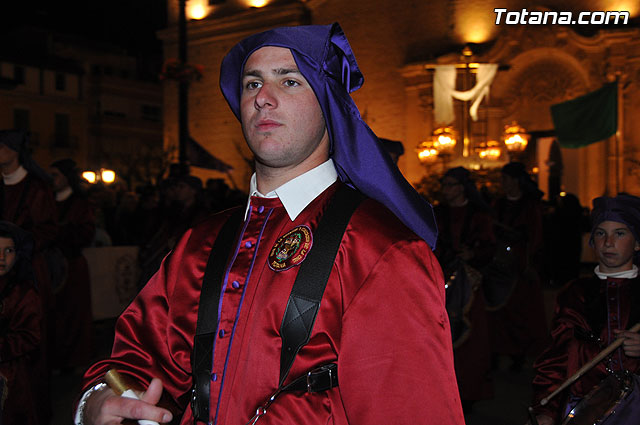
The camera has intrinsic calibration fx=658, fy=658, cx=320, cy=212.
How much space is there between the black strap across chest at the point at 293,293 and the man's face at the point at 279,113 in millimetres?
170

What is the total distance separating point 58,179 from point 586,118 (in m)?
9.89

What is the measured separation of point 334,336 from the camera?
1650 mm

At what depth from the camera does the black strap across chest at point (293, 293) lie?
1626mm

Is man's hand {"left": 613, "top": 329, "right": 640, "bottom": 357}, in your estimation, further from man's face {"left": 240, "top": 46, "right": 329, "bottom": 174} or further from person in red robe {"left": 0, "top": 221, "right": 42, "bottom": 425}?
person in red robe {"left": 0, "top": 221, "right": 42, "bottom": 425}

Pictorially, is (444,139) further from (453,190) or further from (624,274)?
(624,274)

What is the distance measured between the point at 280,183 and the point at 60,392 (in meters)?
5.33

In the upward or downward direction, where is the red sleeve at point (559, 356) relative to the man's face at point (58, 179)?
downward

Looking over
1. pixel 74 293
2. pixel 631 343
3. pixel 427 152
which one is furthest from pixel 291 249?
pixel 427 152

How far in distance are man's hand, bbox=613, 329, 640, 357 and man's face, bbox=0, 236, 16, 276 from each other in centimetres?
378

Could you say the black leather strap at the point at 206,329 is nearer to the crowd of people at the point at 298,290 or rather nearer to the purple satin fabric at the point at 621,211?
the crowd of people at the point at 298,290

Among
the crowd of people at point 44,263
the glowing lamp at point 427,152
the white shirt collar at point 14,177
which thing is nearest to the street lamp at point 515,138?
the glowing lamp at point 427,152

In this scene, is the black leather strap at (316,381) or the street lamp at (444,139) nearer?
the black leather strap at (316,381)

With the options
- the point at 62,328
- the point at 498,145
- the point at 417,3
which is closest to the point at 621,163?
the point at 498,145

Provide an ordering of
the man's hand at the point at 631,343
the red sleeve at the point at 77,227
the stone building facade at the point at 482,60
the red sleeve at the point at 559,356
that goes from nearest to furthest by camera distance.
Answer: the man's hand at the point at 631,343 → the red sleeve at the point at 559,356 → the red sleeve at the point at 77,227 → the stone building facade at the point at 482,60
